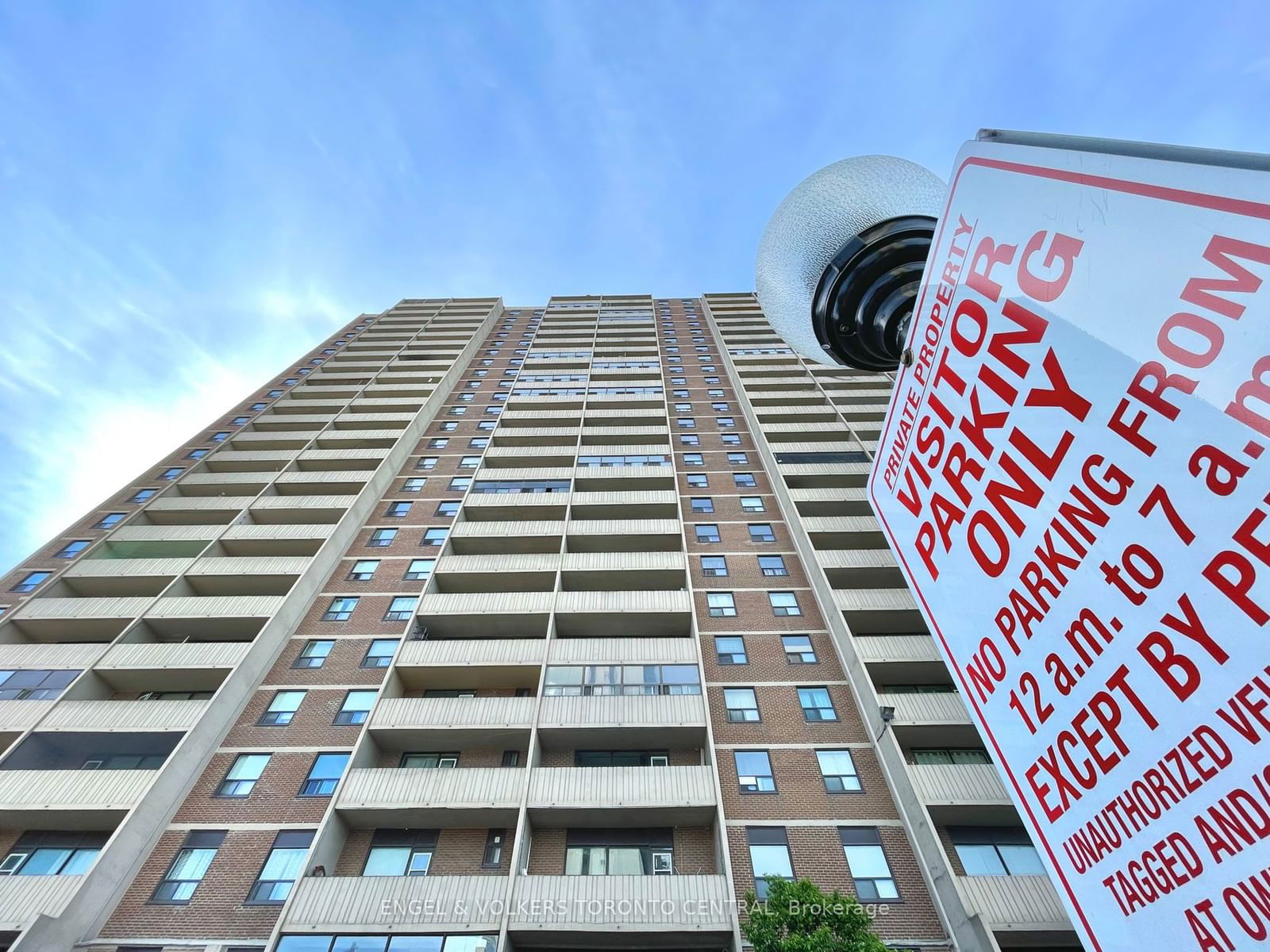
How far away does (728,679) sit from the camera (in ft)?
66.8

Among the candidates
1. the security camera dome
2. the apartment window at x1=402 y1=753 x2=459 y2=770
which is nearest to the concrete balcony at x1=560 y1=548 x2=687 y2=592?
the apartment window at x1=402 y1=753 x2=459 y2=770

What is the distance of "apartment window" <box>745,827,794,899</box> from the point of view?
49.5ft

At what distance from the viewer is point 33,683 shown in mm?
19516

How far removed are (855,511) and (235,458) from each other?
31901 millimetres

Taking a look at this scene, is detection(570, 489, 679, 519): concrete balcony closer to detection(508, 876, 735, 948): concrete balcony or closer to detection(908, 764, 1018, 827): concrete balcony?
detection(908, 764, 1018, 827): concrete balcony

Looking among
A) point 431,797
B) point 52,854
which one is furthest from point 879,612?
point 52,854

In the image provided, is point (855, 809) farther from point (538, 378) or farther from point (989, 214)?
point (538, 378)

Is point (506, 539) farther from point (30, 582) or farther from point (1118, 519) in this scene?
point (1118, 519)

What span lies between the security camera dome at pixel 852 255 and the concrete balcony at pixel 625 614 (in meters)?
18.4

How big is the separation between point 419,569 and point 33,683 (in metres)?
12.4

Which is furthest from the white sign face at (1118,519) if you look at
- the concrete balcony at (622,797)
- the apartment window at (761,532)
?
the apartment window at (761,532)

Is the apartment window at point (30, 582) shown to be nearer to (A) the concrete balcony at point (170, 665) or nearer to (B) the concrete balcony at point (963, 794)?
(A) the concrete balcony at point (170, 665)

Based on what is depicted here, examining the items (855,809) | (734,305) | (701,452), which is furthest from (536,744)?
(734,305)

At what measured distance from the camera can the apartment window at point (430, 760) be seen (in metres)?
18.2
